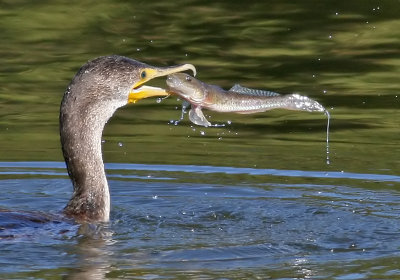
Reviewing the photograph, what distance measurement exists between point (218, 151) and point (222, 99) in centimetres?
217

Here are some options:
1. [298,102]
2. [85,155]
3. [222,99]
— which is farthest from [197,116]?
[85,155]

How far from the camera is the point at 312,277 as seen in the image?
25.5 ft

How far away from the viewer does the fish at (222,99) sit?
31.2 ft

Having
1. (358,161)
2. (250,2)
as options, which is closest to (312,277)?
(358,161)

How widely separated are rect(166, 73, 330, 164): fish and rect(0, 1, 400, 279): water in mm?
800

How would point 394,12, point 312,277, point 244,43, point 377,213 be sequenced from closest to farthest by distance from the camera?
point 312,277 → point 377,213 → point 244,43 → point 394,12

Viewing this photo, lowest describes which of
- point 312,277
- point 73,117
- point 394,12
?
point 312,277

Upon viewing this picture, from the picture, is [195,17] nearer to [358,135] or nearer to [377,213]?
[358,135]

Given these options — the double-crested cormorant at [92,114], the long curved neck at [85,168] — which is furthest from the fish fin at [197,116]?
the long curved neck at [85,168]

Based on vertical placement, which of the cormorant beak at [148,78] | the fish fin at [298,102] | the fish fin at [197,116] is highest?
the cormorant beak at [148,78]

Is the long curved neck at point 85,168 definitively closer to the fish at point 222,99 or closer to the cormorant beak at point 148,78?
the cormorant beak at point 148,78

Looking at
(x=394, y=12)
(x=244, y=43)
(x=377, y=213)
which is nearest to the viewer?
(x=377, y=213)

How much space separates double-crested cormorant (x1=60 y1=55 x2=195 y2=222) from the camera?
965 centimetres

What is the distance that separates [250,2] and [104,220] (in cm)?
964
